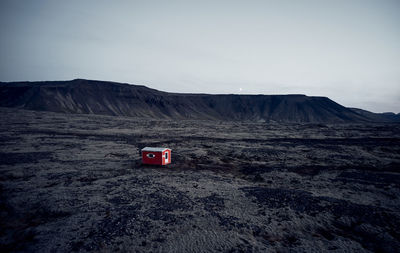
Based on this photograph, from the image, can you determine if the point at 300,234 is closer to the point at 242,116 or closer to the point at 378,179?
the point at 378,179

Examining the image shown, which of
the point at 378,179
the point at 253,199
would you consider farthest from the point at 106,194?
the point at 378,179

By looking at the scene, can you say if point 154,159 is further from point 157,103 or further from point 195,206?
point 157,103

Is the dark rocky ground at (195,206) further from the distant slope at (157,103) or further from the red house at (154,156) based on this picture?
the distant slope at (157,103)

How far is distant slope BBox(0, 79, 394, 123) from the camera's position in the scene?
82.9m

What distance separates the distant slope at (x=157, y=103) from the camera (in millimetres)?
82875

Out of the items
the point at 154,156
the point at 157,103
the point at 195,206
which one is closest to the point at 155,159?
the point at 154,156

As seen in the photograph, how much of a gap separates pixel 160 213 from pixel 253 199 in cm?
541

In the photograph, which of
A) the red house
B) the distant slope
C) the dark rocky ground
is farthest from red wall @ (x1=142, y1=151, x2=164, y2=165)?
the distant slope

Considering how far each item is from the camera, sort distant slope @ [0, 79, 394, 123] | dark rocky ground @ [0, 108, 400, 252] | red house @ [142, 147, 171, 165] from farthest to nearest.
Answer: distant slope @ [0, 79, 394, 123] → red house @ [142, 147, 171, 165] → dark rocky ground @ [0, 108, 400, 252]

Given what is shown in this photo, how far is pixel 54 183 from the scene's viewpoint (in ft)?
44.5

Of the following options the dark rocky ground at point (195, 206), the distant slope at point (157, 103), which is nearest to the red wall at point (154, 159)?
the dark rocky ground at point (195, 206)

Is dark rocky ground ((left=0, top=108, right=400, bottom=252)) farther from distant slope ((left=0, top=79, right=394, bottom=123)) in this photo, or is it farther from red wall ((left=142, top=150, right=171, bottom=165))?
distant slope ((left=0, top=79, right=394, bottom=123))

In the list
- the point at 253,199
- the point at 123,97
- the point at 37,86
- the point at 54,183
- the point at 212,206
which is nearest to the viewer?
the point at 212,206

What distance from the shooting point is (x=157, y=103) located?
104500 mm
